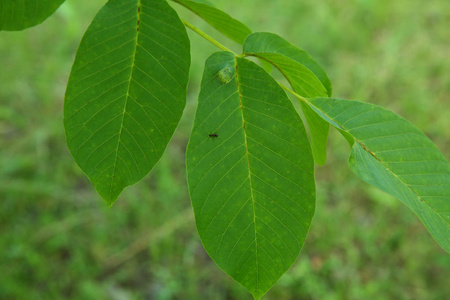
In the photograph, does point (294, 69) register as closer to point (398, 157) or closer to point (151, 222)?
point (398, 157)

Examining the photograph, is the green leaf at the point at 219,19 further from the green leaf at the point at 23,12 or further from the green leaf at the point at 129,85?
the green leaf at the point at 23,12

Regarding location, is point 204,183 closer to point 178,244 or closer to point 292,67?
point 292,67

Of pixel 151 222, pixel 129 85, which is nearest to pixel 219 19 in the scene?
pixel 129 85

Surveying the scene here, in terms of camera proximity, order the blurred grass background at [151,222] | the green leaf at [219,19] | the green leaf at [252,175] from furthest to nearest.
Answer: the blurred grass background at [151,222] < the green leaf at [219,19] < the green leaf at [252,175]

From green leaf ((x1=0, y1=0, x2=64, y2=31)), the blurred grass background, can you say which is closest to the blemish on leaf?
green leaf ((x1=0, y1=0, x2=64, y2=31))

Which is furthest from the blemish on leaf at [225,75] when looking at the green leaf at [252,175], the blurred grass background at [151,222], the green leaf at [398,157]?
the blurred grass background at [151,222]

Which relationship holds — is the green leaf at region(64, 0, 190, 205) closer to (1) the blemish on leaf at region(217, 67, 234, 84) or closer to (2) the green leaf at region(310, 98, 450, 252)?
(1) the blemish on leaf at region(217, 67, 234, 84)
